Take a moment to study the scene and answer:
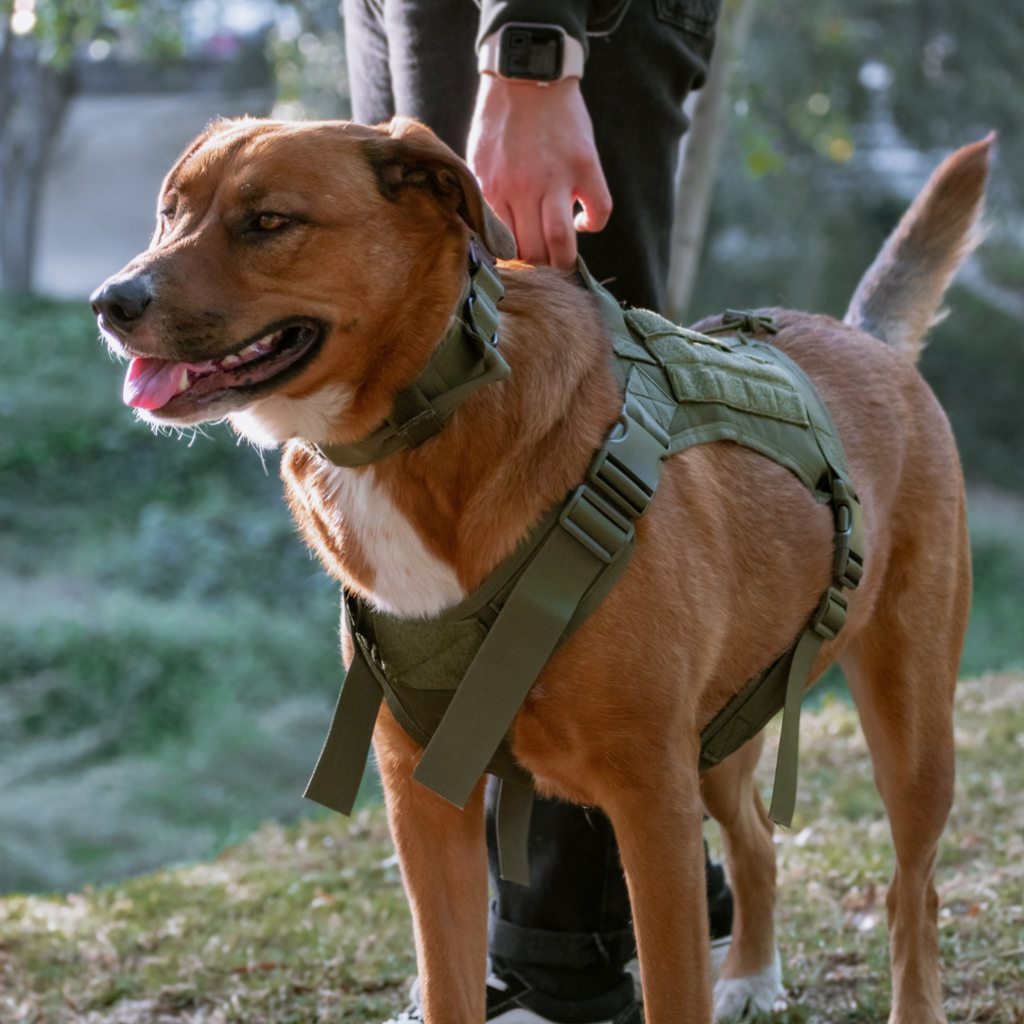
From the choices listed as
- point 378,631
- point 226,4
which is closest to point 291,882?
point 378,631

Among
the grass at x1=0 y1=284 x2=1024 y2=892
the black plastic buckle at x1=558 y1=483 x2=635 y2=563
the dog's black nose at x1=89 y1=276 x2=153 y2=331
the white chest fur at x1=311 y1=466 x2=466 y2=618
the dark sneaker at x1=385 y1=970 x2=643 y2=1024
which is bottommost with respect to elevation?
the grass at x1=0 y1=284 x2=1024 y2=892

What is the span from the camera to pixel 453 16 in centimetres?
272

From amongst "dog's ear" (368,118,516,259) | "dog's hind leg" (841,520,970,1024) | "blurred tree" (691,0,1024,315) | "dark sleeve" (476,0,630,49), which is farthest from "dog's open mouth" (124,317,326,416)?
"blurred tree" (691,0,1024,315)

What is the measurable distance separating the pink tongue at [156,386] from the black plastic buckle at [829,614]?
130 centimetres

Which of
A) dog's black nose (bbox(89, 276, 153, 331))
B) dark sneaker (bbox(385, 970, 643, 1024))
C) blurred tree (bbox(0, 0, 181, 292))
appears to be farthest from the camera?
blurred tree (bbox(0, 0, 181, 292))

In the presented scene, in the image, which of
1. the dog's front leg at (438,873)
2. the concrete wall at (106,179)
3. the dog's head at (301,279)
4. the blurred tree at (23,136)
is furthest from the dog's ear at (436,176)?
the concrete wall at (106,179)

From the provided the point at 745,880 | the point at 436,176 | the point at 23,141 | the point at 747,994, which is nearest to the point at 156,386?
the point at 436,176

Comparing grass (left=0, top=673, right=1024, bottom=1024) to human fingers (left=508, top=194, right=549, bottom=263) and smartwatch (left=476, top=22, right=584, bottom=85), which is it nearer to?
human fingers (left=508, top=194, right=549, bottom=263)

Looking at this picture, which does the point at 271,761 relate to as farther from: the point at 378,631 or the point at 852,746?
the point at 378,631

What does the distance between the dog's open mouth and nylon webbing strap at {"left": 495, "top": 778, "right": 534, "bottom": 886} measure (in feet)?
3.22

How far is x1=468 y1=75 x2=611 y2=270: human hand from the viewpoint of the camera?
7.77 feet

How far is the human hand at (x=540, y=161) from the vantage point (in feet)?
7.77

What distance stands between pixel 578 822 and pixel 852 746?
2.87 m

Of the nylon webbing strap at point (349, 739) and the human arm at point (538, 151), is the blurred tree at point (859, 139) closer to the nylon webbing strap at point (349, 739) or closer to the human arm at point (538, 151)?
the human arm at point (538, 151)
